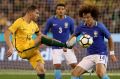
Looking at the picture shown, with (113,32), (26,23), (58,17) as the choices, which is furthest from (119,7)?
(26,23)

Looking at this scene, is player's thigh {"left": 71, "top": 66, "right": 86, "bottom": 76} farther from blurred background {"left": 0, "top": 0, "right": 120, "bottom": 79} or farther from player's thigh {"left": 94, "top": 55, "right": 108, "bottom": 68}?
blurred background {"left": 0, "top": 0, "right": 120, "bottom": 79}

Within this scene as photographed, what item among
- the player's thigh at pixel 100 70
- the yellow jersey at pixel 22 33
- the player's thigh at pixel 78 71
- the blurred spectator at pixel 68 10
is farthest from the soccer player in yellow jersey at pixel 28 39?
the blurred spectator at pixel 68 10

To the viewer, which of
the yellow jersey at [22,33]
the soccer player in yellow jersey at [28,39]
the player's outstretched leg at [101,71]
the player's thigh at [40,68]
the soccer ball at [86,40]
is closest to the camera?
the player's outstretched leg at [101,71]

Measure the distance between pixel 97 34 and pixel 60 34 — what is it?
3.16m

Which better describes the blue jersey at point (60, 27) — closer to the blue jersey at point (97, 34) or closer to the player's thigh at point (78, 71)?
the blue jersey at point (97, 34)

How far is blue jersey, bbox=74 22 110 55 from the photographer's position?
11.1m

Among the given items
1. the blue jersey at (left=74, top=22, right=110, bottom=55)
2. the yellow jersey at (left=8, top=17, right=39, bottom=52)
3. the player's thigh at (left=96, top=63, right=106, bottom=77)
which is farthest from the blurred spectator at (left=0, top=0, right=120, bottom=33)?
the player's thigh at (left=96, top=63, right=106, bottom=77)

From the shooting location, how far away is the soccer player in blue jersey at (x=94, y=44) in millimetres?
10945

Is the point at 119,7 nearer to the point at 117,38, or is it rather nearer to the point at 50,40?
the point at 117,38

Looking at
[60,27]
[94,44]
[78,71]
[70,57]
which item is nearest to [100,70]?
[78,71]

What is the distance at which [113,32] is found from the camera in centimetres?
2052

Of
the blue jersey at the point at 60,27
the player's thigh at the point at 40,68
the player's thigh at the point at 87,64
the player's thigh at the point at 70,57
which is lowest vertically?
the player's thigh at the point at 70,57

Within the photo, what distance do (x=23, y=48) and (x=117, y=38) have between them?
808cm

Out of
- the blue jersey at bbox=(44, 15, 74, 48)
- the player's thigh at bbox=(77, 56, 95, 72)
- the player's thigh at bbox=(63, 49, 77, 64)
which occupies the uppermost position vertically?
the blue jersey at bbox=(44, 15, 74, 48)
